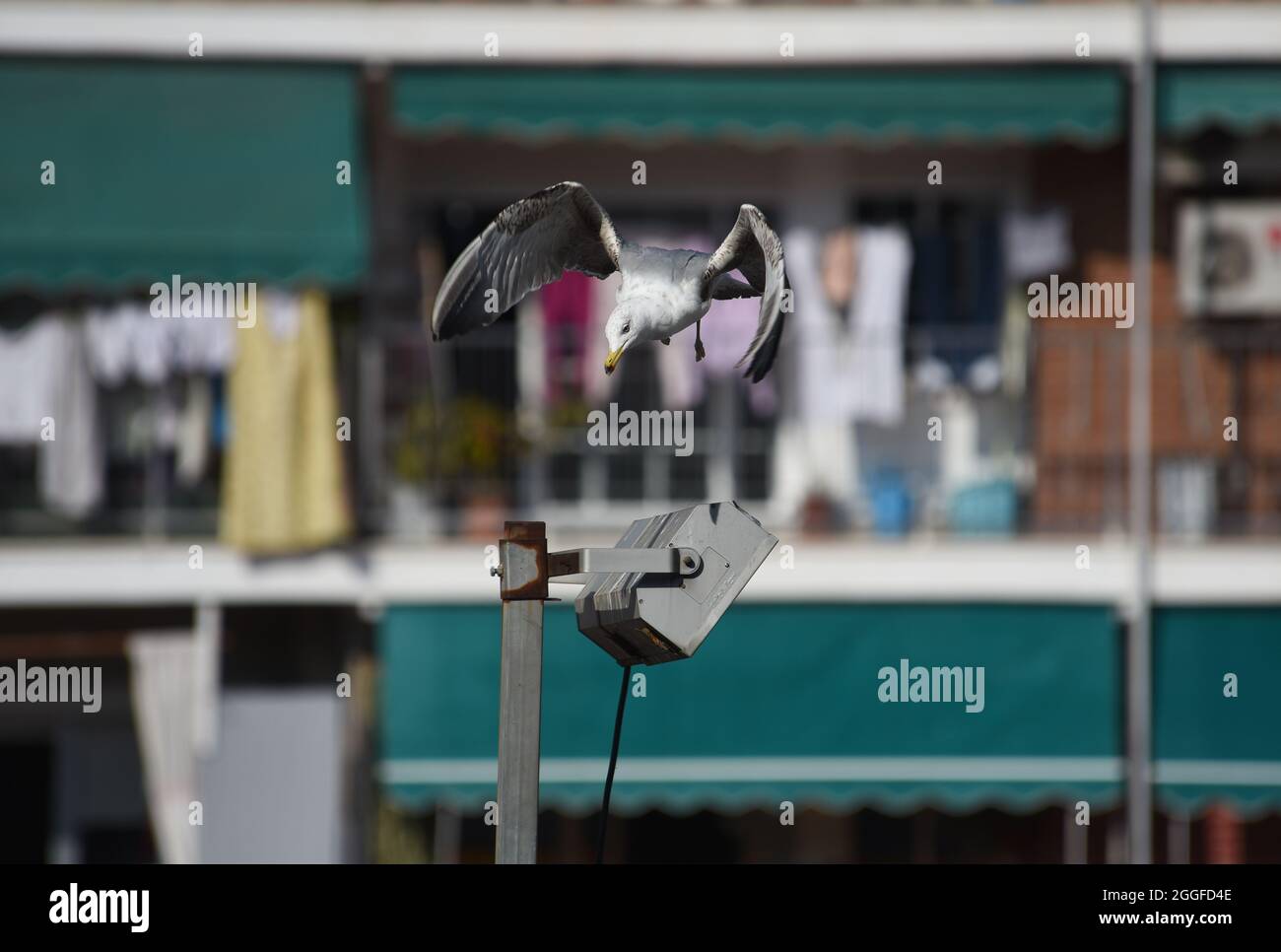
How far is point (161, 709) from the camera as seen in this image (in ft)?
31.7

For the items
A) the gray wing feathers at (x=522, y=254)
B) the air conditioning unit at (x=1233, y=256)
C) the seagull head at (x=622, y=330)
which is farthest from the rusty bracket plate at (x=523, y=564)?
the air conditioning unit at (x=1233, y=256)

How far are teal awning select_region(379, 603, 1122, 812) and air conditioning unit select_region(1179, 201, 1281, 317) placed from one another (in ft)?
6.89

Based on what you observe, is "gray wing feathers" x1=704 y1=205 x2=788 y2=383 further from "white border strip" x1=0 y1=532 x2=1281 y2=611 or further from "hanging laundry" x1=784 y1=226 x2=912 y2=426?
"hanging laundry" x1=784 y1=226 x2=912 y2=426

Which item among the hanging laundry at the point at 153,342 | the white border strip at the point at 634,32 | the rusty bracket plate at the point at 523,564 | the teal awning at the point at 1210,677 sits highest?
the white border strip at the point at 634,32

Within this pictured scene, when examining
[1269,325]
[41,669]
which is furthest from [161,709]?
[1269,325]

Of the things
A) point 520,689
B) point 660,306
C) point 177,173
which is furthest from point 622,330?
point 177,173

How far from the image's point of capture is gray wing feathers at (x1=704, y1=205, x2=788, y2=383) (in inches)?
122

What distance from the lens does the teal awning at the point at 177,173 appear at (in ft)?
30.1

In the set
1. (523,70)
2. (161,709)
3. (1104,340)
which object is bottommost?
(161,709)

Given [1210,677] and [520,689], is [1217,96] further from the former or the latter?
[520,689]

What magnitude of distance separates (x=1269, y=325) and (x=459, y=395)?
16.1 feet

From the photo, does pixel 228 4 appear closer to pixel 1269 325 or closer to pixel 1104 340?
pixel 1104 340

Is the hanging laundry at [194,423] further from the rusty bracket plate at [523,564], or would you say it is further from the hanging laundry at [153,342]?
the rusty bracket plate at [523,564]

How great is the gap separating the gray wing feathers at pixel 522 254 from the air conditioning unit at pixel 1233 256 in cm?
710
